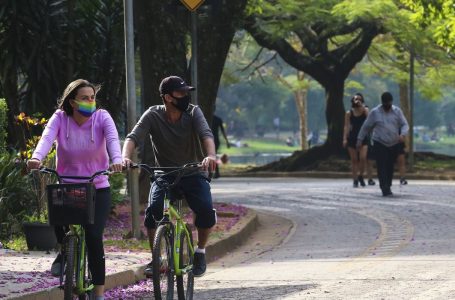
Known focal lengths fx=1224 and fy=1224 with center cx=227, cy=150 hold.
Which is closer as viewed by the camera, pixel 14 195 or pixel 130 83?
pixel 130 83

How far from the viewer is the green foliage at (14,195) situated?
43.1 ft

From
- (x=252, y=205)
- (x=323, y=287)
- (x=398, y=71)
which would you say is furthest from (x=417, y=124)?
(x=323, y=287)

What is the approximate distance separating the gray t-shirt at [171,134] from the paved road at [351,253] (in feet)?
4.21

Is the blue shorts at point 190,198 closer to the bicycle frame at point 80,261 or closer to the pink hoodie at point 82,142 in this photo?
the pink hoodie at point 82,142

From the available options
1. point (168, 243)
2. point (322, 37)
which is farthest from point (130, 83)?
point (322, 37)

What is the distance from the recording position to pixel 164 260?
333 inches

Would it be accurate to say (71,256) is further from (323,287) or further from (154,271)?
(323,287)

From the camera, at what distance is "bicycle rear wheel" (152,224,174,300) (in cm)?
825

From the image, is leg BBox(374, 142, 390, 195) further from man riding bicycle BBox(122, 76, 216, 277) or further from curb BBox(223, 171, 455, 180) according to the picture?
man riding bicycle BBox(122, 76, 216, 277)

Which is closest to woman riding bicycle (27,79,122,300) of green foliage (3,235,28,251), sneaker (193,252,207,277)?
sneaker (193,252,207,277)

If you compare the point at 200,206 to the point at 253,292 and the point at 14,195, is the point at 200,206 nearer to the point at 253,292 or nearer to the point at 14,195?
the point at 253,292

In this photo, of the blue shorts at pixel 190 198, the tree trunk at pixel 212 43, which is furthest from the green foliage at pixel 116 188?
the blue shorts at pixel 190 198

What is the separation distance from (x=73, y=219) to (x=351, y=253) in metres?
5.50

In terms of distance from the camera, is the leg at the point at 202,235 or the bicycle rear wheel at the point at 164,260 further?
the leg at the point at 202,235
